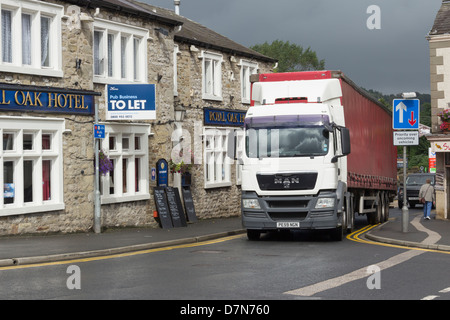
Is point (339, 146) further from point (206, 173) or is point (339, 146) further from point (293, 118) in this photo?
point (206, 173)

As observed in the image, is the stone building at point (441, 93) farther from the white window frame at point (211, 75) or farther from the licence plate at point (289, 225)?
the licence plate at point (289, 225)

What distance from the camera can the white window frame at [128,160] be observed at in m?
22.6

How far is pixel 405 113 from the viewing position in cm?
2034

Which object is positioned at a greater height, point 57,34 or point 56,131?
point 57,34

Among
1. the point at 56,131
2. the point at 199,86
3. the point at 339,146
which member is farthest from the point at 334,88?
the point at 199,86

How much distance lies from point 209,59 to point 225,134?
129 inches

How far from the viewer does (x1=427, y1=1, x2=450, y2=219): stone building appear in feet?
92.3

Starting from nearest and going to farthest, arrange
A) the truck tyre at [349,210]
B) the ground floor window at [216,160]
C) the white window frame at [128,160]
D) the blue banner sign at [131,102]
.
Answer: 1. the truck tyre at [349,210]
2. the blue banner sign at [131,102]
3. the white window frame at [128,160]
4. the ground floor window at [216,160]

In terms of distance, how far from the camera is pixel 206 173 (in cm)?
2973

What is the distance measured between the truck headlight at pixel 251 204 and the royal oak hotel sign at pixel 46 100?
5978mm

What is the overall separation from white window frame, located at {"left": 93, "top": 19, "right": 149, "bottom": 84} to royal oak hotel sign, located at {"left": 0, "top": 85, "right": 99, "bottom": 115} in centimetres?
98

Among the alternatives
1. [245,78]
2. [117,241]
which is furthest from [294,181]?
[245,78]

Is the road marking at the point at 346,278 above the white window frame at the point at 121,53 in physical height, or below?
below

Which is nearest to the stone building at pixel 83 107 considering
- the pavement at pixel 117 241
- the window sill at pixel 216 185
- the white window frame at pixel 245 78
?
the pavement at pixel 117 241
